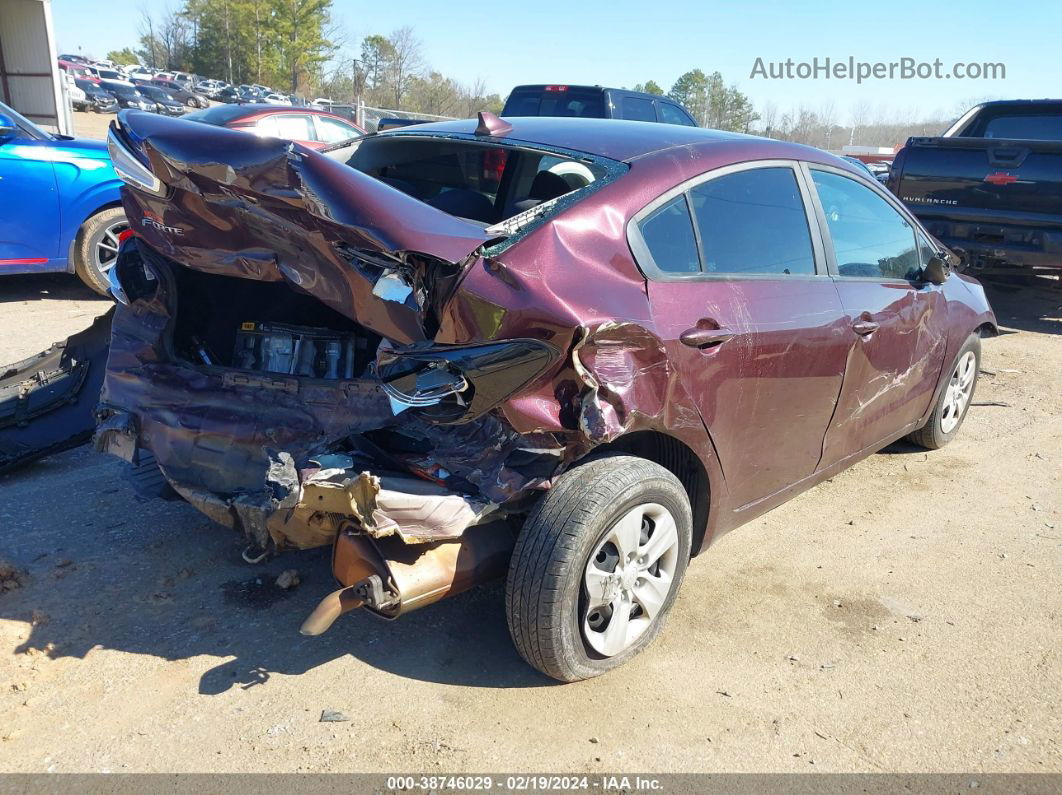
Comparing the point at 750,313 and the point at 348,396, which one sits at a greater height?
the point at 750,313

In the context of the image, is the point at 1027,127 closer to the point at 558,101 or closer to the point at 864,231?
the point at 558,101

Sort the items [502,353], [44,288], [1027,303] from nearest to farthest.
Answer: [502,353], [44,288], [1027,303]

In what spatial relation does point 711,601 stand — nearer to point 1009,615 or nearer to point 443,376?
point 1009,615

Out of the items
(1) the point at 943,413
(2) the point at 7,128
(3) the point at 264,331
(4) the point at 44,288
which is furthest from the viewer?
(4) the point at 44,288

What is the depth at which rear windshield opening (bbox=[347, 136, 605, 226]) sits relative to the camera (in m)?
Result: 3.59

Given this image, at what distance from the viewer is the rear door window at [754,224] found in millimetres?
3226

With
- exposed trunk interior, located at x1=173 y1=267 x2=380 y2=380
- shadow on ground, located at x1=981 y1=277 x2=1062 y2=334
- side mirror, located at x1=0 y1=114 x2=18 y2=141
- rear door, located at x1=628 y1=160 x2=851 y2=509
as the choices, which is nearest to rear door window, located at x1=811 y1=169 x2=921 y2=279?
rear door, located at x1=628 y1=160 x2=851 y2=509

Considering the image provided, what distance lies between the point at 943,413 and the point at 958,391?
0.66 feet

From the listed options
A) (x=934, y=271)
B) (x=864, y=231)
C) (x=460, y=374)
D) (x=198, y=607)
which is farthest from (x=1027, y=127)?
(x=198, y=607)

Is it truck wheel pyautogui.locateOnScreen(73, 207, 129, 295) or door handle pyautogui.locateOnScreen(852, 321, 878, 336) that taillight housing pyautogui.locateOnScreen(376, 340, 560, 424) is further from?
truck wheel pyautogui.locateOnScreen(73, 207, 129, 295)

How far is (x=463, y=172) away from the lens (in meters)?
3.93

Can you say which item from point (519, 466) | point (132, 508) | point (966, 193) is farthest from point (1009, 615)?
point (966, 193)

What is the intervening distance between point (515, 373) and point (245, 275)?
109 centimetres

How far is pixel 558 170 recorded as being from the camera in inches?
132
